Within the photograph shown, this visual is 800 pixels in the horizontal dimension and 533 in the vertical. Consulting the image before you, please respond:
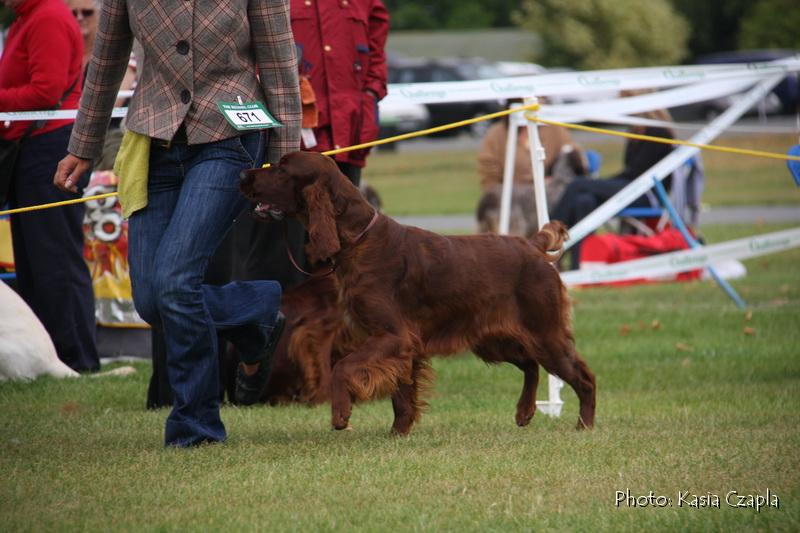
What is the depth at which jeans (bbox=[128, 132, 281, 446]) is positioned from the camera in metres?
4.73

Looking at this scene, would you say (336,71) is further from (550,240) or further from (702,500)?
(702,500)

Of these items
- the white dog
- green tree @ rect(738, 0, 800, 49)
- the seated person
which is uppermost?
the white dog

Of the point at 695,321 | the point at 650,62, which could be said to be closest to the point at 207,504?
the point at 695,321

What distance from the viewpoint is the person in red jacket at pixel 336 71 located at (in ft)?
20.5

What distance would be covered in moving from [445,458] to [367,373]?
51 cm

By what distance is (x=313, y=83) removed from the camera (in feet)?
20.5

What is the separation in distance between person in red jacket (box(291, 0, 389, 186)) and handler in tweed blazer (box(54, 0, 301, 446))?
1159 millimetres

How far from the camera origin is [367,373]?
5.07m

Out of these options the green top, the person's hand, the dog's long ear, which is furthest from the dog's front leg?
the person's hand

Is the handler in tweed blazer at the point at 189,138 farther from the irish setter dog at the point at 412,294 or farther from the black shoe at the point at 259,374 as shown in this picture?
the black shoe at the point at 259,374

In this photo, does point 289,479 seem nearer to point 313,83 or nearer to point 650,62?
point 313,83

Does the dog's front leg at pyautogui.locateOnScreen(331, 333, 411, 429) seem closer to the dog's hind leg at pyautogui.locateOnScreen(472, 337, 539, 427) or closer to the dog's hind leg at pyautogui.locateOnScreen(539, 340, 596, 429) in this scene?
the dog's hind leg at pyautogui.locateOnScreen(472, 337, 539, 427)

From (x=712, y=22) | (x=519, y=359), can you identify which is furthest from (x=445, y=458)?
(x=712, y=22)

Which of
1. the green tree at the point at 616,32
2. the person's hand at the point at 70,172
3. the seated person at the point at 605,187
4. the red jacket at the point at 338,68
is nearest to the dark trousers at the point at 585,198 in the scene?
the seated person at the point at 605,187
